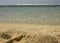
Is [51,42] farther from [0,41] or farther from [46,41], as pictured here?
[0,41]

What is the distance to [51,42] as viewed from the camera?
299cm

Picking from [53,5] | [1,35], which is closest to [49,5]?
[53,5]

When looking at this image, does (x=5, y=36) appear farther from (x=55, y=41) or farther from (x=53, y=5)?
(x=53, y=5)

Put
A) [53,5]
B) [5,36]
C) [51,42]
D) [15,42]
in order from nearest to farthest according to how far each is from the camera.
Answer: [51,42] → [15,42] → [5,36] → [53,5]

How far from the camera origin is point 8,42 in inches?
136

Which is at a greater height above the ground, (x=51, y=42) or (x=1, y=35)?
(x=51, y=42)

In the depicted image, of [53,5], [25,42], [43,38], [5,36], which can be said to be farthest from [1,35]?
[53,5]

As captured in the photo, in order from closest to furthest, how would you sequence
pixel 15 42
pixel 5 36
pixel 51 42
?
pixel 51 42, pixel 15 42, pixel 5 36

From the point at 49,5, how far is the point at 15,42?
64.0ft

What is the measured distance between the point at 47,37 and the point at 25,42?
439 mm

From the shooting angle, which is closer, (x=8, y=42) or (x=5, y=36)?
(x=8, y=42)

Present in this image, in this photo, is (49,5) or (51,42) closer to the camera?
(51,42)

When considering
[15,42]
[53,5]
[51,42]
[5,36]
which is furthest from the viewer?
[53,5]

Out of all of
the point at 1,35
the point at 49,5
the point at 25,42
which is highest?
the point at 25,42
